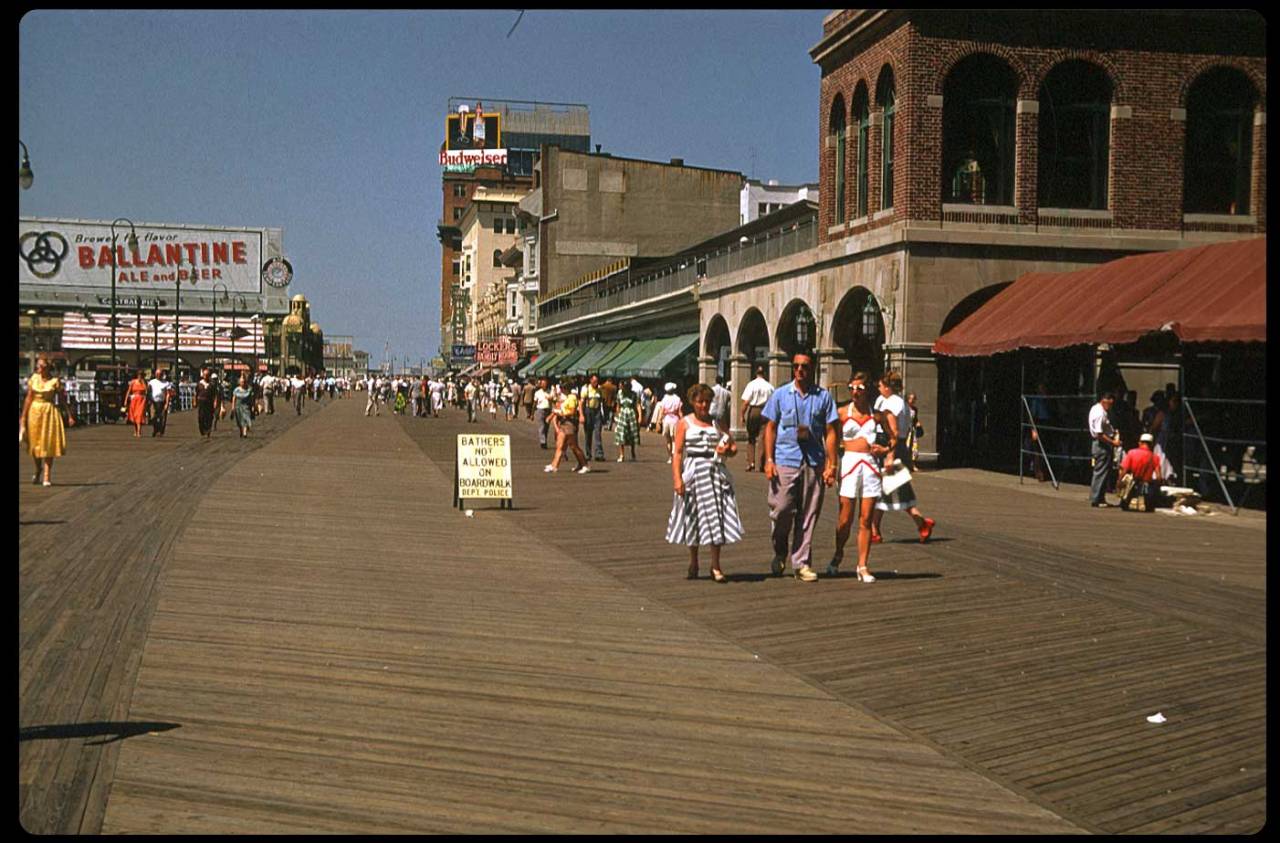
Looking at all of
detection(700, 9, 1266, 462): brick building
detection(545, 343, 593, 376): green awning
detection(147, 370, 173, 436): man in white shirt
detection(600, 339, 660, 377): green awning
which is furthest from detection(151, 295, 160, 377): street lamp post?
detection(545, 343, 593, 376): green awning

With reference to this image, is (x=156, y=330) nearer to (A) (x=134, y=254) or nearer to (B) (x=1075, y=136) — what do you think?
(A) (x=134, y=254)

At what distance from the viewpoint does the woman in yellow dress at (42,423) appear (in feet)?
9.78

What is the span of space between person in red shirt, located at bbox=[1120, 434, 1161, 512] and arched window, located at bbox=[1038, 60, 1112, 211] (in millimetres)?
10192

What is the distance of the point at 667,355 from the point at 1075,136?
66.2 feet

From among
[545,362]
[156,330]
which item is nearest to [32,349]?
[156,330]

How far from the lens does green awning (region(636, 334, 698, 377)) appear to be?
4478 cm

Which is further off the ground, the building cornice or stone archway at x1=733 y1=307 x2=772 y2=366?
the building cornice

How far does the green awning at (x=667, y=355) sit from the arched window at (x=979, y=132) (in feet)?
59.9

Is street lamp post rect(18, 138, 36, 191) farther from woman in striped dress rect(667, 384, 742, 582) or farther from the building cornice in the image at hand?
the building cornice

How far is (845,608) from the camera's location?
397 inches

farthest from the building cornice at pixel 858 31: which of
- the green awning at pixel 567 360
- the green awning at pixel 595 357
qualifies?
the green awning at pixel 567 360

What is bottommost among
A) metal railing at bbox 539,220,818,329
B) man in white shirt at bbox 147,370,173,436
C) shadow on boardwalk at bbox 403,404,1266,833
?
shadow on boardwalk at bbox 403,404,1266,833

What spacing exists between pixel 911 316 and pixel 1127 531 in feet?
36.7

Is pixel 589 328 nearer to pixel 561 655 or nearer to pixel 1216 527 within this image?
pixel 1216 527
